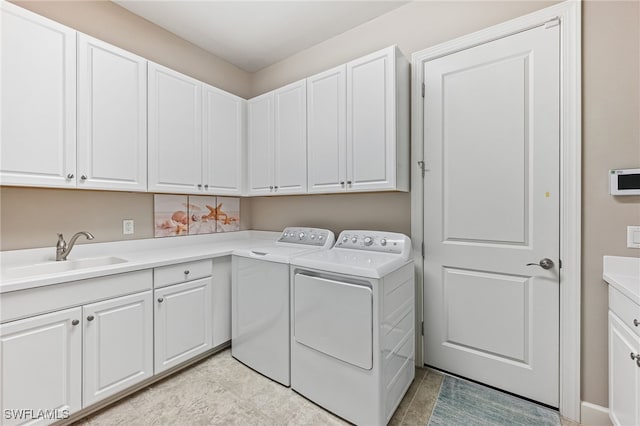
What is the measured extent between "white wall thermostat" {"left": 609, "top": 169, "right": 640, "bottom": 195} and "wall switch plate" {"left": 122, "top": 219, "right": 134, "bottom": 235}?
3.22m

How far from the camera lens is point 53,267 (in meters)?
1.80

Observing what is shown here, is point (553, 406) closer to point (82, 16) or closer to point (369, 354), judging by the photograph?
point (369, 354)

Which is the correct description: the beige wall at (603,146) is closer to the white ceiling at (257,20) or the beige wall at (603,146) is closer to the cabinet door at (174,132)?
the white ceiling at (257,20)

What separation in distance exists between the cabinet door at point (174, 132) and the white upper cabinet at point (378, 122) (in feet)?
4.42

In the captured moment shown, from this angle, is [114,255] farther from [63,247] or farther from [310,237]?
[310,237]

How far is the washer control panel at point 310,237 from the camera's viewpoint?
2318mm

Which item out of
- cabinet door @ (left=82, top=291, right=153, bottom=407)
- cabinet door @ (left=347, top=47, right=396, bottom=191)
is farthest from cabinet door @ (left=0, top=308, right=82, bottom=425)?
Result: cabinet door @ (left=347, top=47, right=396, bottom=191)

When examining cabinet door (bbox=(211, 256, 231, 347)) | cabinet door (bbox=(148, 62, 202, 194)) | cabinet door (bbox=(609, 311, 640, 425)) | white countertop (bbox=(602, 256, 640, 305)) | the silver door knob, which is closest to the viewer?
cabinet door (bbox=(609, 311, 640, 425))

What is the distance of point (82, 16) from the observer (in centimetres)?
201

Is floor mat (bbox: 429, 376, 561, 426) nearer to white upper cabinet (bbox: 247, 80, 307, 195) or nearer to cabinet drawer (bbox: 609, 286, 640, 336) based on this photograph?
cabinet drawer (bbox: 609, 286, 640, 336)

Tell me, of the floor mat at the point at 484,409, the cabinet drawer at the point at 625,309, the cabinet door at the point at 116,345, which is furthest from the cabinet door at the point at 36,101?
the cabinet drawer at the point at 625,309

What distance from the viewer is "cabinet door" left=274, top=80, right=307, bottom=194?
242 centimetres

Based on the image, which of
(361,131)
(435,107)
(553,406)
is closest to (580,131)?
(435,107)

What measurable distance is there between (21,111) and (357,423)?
2578mm
